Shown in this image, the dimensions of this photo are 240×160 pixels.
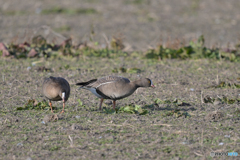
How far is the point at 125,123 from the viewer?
637cm

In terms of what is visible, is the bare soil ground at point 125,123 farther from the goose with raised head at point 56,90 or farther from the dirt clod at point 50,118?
the goose with raised head at point 56,90

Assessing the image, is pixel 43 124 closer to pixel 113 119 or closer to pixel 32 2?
pixel 113 119

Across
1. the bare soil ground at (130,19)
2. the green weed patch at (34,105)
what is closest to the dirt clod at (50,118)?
the green weed patch at (34,105)

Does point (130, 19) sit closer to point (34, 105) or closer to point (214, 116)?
point (34, 105)

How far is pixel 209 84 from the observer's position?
9266mm

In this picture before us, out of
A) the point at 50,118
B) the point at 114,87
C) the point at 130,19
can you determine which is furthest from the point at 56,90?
the point at 130,19

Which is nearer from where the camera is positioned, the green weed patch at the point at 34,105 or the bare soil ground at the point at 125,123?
the bare soil ground at the point at 125,123

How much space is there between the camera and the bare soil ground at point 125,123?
5.36 metres

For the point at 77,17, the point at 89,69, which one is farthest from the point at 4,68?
the point at 77,17

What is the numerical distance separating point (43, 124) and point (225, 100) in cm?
349

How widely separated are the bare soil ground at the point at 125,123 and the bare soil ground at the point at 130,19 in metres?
5.86

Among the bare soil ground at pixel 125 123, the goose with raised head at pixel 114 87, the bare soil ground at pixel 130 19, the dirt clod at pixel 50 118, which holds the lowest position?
the bare soil ground at pixel 125 123

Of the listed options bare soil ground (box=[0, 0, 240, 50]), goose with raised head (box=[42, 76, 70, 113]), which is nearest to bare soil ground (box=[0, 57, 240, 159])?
goose with raised head (box=[42, 76, 70, 113])

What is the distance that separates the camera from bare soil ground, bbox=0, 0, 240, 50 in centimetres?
1638
